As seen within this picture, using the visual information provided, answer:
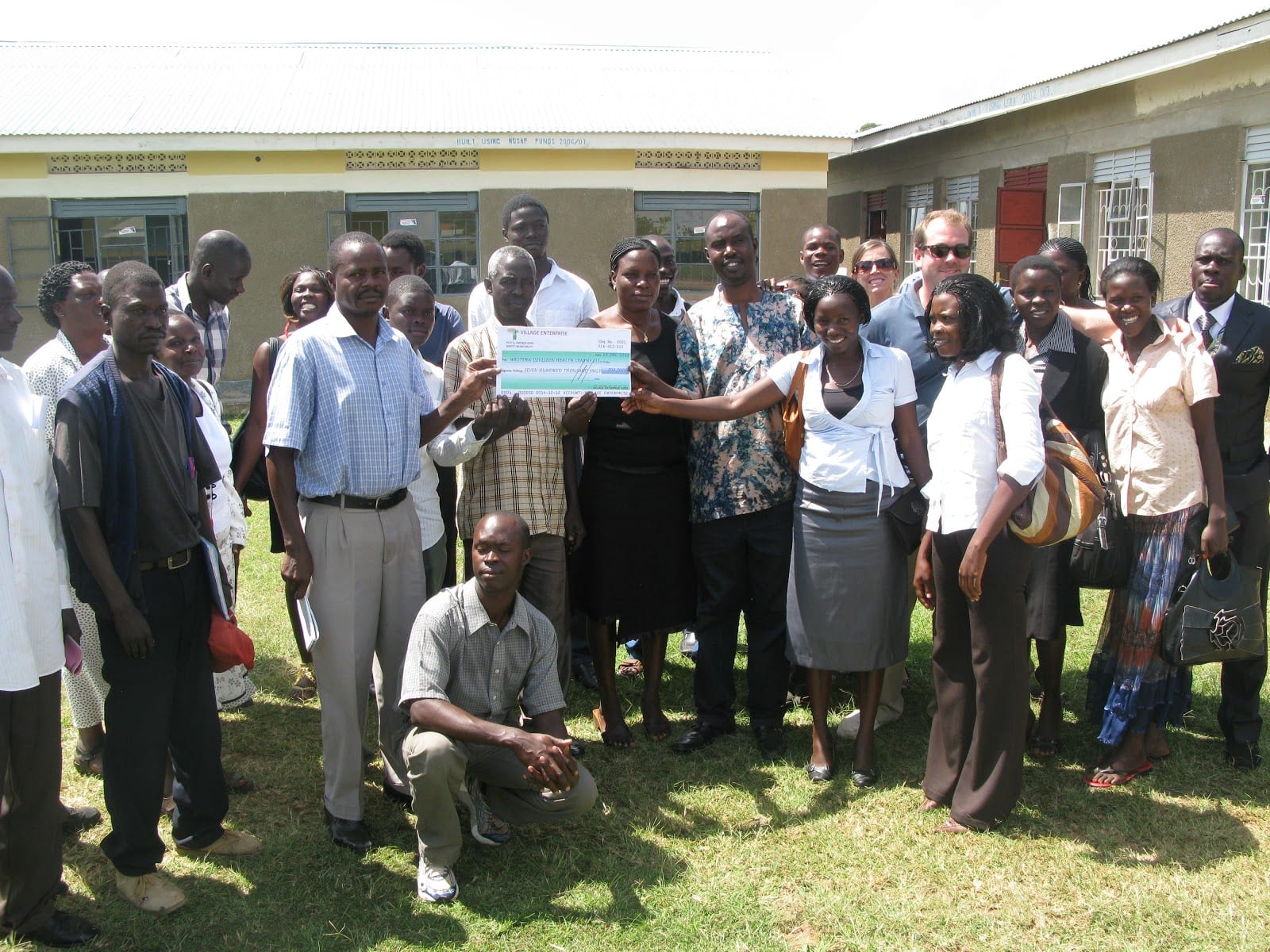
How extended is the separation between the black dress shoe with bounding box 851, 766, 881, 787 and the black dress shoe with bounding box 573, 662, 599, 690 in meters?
1.59

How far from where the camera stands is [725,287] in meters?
4.81

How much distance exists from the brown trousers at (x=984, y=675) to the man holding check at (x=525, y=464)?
1578mm

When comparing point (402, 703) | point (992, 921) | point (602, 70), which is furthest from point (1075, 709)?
point (602, 70)

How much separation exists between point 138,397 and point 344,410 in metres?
0.67

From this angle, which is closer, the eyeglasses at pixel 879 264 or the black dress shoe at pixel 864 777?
the black dress shoe at pixel 864 777

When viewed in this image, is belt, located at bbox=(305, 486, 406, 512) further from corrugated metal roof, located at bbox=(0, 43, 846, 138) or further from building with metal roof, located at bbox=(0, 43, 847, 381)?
corrugated metal roof, located at bbox=(0, 43, 846, 138)

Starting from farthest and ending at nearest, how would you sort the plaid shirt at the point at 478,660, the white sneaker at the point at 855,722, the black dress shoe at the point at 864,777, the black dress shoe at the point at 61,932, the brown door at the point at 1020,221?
the brown door at the point at 1020,221 → the white sneaker at the point at 855,722 → the black dress shoe at the point at 864,777 → the plaid shirt at the point at 478,660 → the black dress shoe at the point at 61,932

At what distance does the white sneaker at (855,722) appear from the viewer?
16.5 ft

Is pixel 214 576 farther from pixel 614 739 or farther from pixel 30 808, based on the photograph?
pixel 614 739

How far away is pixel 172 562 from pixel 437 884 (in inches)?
56.5

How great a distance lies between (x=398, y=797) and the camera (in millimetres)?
4348

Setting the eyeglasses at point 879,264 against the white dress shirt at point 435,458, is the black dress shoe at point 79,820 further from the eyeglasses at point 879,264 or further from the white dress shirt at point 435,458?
the eyeglasses at point 879,264

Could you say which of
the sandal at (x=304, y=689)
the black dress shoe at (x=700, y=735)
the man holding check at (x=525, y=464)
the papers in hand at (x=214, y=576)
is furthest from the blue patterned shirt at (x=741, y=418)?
the sandal at (x=304, y=689)

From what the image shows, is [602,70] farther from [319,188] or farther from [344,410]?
[344,410]
